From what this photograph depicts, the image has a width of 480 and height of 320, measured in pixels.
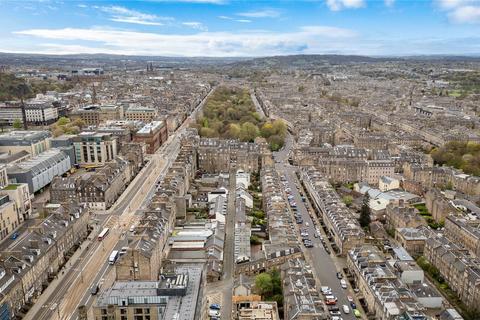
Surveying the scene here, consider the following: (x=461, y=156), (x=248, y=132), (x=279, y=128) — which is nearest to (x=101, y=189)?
(x=248, y=132)

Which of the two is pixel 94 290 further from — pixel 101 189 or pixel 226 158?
pixel 226 158

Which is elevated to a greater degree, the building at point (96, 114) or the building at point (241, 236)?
the building at point (96, 114)

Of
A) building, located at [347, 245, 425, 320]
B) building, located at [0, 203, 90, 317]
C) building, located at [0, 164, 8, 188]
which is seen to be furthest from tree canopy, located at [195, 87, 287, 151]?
building, located at [347, 245, 425, 320]

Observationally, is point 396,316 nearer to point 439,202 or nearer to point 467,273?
point 467,273

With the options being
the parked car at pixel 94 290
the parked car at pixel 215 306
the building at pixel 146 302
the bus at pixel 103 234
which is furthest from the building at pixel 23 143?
the building at pixel 146 302

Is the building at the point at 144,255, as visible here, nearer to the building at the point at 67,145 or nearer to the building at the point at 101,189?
the building at the point at 101,189
